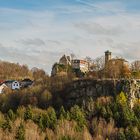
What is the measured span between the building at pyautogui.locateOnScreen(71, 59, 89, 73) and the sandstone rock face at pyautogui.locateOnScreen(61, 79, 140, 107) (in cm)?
1266

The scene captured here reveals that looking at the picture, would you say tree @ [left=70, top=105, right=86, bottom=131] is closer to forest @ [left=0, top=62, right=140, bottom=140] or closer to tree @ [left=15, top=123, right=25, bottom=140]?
forest @ [left=0, top=62, right=140, bottom=140]

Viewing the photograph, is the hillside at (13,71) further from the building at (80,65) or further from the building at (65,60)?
the building at (80,65)

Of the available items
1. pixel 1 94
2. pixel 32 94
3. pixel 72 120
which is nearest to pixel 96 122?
pixel 72 120

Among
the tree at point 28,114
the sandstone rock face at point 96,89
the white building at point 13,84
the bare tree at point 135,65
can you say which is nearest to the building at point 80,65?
the bare tree at point 135,65

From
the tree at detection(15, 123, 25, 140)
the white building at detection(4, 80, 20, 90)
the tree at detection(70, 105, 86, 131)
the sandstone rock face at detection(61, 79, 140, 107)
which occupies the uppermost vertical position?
the white building at detection(4, 80, 20, 90)

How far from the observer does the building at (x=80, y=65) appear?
76.4 m

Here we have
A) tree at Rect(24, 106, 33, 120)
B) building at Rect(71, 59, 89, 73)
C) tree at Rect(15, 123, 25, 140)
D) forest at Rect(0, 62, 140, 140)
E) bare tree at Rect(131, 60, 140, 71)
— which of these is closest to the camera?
tree at Rect(15, 123, 25, 140)

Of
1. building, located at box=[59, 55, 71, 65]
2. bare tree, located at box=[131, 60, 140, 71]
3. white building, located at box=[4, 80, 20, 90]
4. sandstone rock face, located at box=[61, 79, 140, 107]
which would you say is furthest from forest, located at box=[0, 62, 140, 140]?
building, located at box=[59, 55, 71, 65]

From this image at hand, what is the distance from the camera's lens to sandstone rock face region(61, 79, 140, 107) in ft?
195

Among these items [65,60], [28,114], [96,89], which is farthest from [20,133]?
[65,60]

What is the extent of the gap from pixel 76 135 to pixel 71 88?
1296 centimetres

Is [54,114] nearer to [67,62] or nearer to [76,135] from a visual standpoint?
[76,135]

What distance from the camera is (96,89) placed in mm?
61031

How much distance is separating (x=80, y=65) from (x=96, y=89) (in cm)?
1681
